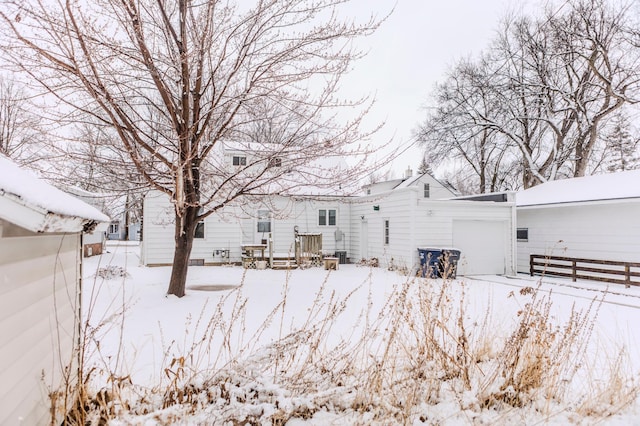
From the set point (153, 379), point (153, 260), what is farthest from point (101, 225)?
point (153, 260)

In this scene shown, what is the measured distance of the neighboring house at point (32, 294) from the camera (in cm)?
172

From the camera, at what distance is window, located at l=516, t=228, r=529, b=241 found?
14.4 metres

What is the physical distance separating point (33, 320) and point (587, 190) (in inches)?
569

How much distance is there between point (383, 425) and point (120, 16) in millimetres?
6411

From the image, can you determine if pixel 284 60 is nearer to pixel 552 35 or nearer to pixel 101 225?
pixel 101 225

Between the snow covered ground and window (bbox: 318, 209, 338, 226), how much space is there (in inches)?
148

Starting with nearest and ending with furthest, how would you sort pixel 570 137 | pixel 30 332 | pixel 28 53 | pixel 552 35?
pixel 30 332 < pixel 28 53 < pixel 552 35 < pixel 570 137

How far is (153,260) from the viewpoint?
1435cm

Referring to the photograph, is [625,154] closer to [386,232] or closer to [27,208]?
[386,232]

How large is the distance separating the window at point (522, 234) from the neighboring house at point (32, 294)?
14931 millimetres

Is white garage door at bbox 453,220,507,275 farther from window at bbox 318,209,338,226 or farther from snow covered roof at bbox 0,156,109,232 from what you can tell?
snow covered roof at bbox 0,156,109,232

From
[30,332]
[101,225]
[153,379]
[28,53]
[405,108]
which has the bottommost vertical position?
[153,379]

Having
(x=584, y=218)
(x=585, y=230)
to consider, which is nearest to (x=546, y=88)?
(x=584, y=218)

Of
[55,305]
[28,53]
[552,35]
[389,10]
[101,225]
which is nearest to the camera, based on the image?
[55,305]
